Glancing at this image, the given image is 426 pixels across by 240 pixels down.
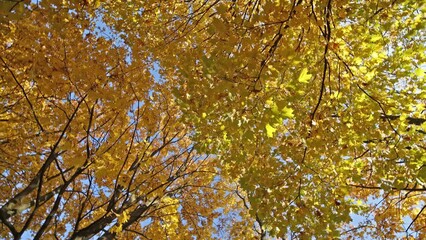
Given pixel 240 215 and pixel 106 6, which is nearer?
pixel 106 6

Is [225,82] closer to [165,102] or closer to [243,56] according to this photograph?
[243,56]

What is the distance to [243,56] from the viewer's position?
276cm

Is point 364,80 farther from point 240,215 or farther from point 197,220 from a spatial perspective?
point 240,215

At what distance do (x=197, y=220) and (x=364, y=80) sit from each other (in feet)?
18.2

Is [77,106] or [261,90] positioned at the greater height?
[77,106]

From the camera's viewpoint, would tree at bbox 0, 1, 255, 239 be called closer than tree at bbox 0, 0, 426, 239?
No

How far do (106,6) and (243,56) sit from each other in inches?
116

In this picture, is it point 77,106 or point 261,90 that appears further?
point 77,106

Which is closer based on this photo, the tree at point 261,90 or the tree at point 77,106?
the tree at point 261,90

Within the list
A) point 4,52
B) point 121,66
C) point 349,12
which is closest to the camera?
point 349,12

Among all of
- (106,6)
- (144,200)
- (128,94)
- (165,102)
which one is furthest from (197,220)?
(106,6)

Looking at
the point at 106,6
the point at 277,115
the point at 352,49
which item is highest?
the point at 106,6

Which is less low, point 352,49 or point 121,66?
point 121,66

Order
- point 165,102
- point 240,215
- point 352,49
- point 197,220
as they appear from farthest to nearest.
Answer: point 240,215
point 197,220
point 165,102
point 352,49
